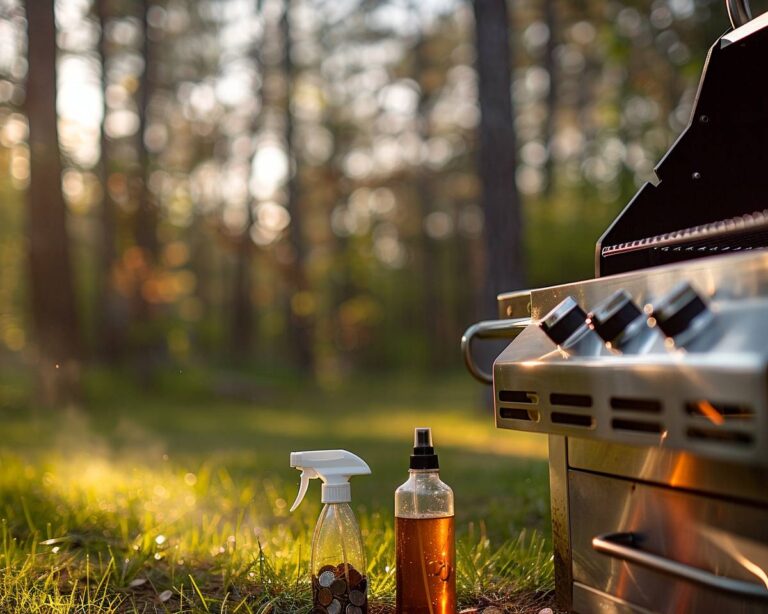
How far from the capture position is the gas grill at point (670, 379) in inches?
49.8

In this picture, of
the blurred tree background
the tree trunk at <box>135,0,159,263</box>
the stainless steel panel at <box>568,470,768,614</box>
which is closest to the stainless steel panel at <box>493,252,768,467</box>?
the stainless steel panel at <box>568,470,768,614</box>

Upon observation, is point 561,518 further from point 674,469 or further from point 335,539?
point 335,539

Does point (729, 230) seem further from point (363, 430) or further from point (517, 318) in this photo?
point (363, 430)

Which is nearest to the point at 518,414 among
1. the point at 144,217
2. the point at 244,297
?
the point at 144,217

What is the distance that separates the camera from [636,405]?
1405mm

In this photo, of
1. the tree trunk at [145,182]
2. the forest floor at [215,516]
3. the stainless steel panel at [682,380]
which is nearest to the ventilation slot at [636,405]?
the stainless steel panel at [682,380]

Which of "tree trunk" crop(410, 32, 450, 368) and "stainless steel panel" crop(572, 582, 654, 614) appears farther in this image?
"tree trunk" crop(410, 32, 450, 368)

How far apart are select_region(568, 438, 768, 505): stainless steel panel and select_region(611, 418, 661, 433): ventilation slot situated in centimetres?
4

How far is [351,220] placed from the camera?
94.5 ft

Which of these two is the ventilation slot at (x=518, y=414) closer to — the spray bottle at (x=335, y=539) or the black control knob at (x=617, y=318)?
the black control knob at (x=617, y=318)

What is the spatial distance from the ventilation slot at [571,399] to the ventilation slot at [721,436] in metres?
0.24

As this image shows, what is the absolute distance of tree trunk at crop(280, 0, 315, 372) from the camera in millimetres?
17000

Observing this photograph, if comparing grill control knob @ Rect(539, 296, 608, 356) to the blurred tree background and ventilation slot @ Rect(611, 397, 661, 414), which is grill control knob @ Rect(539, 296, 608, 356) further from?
the blurred tree background

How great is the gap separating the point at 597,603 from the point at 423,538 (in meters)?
0.44
